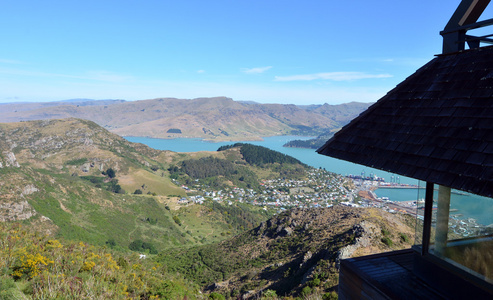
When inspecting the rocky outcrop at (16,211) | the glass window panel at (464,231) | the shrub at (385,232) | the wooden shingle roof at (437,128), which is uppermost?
the wooden shingle roof at (437,128)

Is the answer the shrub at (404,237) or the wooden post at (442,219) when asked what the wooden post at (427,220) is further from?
the shrub at (404,237)

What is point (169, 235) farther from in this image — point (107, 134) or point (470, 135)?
point (107, 134)

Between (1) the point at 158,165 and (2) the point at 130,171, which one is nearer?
(2) the point at 130,171

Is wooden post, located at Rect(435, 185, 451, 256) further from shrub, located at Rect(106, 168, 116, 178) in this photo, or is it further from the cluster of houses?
shrub, located at Rect(106, 168, 116, 178)

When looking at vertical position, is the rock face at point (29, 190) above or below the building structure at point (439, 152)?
below

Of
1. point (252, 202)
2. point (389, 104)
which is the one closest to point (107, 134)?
point (252, 202)

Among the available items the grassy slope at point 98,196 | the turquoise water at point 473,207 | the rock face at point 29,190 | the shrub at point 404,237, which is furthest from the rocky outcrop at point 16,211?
the turquoise water at point 473,207

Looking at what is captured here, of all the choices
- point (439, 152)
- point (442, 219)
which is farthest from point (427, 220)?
point (439, 152)
